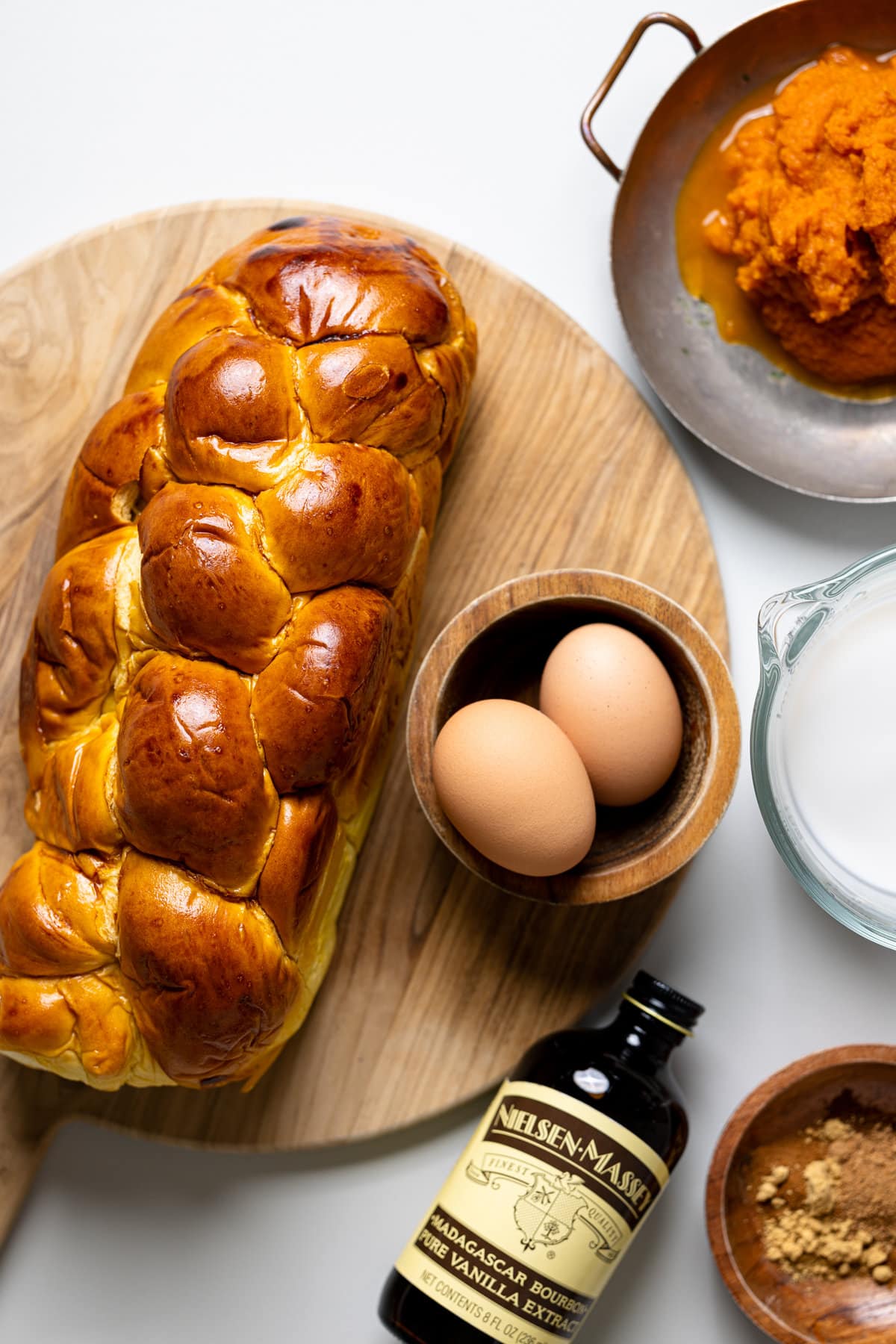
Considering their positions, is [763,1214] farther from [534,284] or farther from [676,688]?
[534,284]

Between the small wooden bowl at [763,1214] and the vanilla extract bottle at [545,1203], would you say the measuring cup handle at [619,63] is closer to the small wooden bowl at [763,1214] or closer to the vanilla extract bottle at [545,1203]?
the vanilla extract bottle at [545,1203]

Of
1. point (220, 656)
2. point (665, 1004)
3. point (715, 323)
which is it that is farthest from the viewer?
point (715, 323)

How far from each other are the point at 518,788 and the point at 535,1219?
545 mm

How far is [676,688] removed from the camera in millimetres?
1464

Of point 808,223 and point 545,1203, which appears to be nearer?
point 545,1203

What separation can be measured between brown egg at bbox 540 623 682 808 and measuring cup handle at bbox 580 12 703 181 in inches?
27.5

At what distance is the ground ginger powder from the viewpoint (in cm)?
157

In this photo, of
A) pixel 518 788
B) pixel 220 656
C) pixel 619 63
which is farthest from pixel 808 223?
pixel 220 656

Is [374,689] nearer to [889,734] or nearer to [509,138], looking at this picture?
[889,734]

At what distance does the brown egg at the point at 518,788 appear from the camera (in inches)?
51.7

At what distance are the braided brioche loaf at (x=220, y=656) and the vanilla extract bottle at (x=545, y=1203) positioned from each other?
1.06ft

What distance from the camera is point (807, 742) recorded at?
4.83 ft

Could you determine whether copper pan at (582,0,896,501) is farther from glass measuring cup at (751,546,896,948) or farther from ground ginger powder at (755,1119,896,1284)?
ground ginger powder at (755,1119,896,1284)

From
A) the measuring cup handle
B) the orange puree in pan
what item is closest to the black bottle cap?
the orange puree in pan
